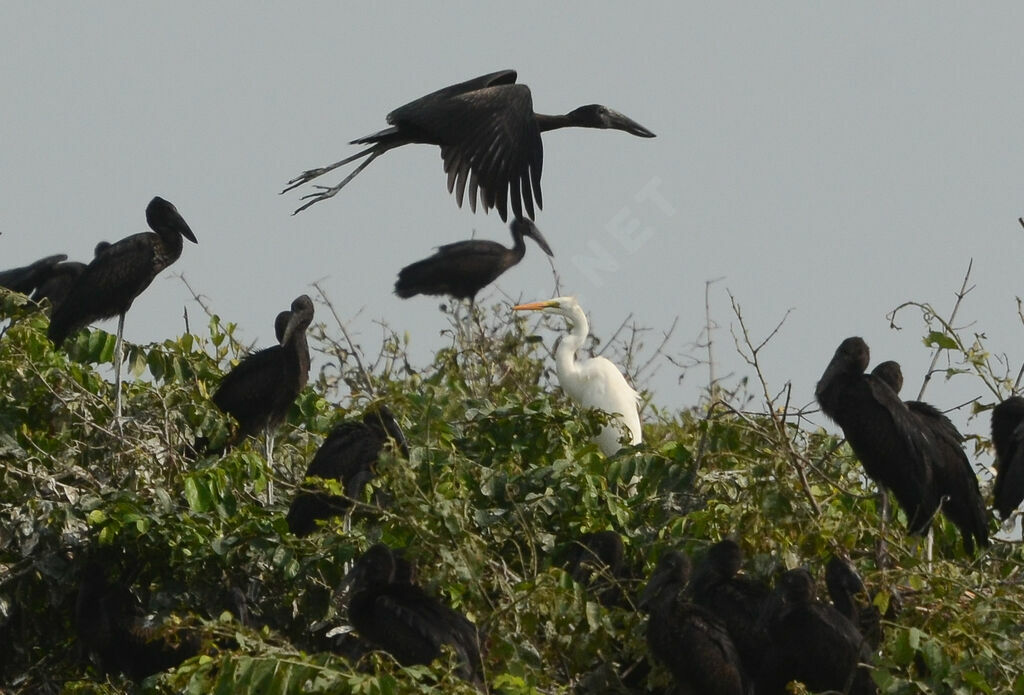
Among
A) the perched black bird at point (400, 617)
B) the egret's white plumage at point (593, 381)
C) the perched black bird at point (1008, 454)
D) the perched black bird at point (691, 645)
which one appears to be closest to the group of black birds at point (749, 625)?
the perched black bird at point (691, 645)

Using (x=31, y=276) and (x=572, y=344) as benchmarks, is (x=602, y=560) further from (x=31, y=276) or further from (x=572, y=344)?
(x=31, y=276)

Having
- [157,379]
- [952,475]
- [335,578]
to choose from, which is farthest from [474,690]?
[157,379]

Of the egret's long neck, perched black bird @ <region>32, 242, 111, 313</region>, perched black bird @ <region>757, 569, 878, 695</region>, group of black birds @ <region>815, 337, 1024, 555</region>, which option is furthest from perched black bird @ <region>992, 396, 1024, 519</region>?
perched black bird @ <region>32, 242, 111, 313</region>

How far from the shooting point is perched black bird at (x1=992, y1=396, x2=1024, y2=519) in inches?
287

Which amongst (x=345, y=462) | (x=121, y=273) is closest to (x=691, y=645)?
(x=345, y=462)

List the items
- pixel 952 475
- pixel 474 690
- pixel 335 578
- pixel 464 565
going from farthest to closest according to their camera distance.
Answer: pixel 952 475 → pixel 335 578 → pixel 464 565 → pixel 474 690

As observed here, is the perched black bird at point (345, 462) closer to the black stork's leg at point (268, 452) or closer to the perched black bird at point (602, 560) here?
the black stork's leg at point (268, 452)

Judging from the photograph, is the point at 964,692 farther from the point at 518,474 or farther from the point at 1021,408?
the point at 1021,408

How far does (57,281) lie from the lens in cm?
1059

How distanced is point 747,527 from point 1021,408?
2144 mm

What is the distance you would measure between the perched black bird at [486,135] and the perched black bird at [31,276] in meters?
3.31

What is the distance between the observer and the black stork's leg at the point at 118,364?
791 cm

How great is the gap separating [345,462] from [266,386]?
1039mm

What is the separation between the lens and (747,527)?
6.04 m
